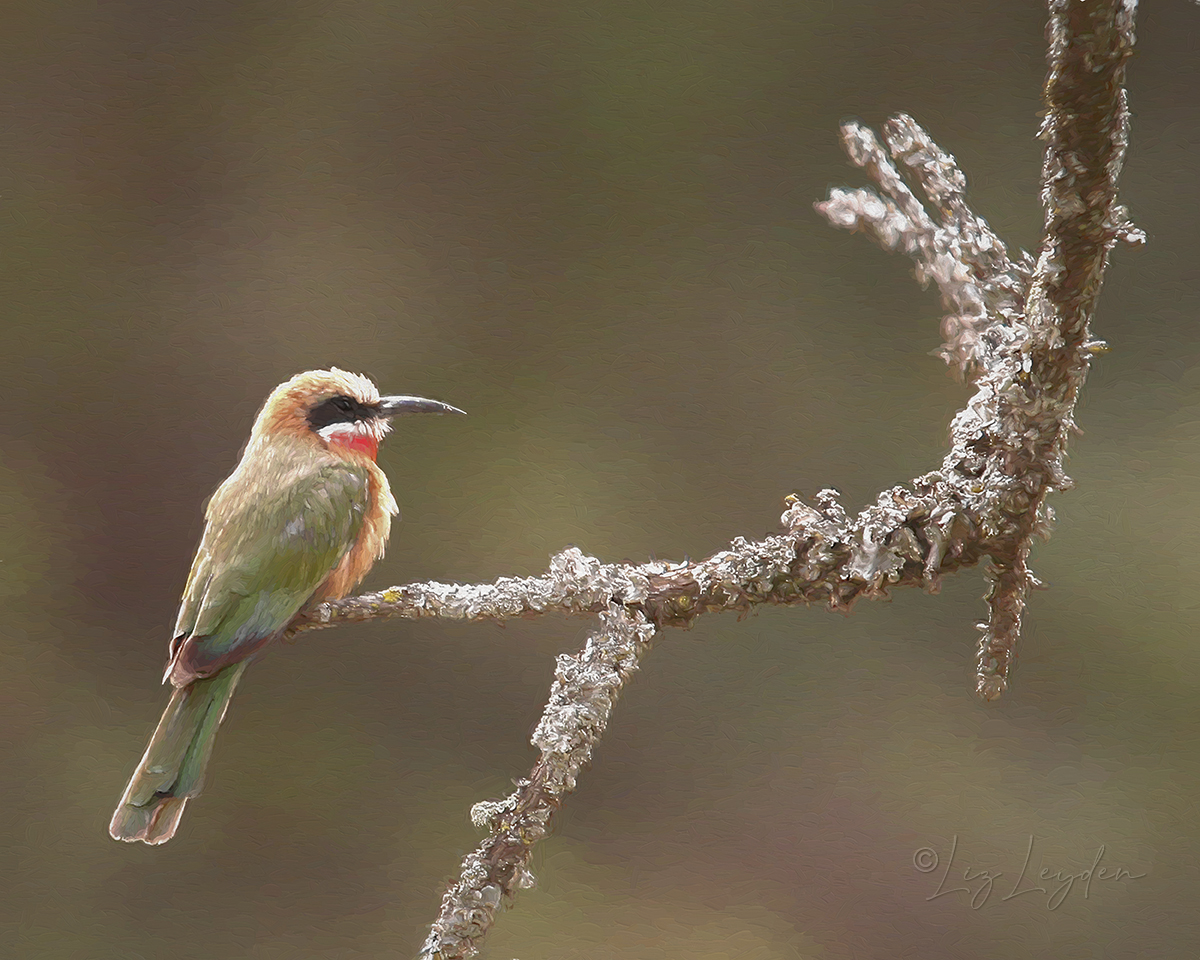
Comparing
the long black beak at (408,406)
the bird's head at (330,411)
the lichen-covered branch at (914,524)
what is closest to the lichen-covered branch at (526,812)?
the lichen-covered branch at (914,524)

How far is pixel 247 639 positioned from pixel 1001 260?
0.74 metres

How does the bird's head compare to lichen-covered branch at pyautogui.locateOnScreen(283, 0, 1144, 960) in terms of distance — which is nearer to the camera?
lichen-covered branch at pyautogui.locateOnScreen(283, 0, 1144, 960)

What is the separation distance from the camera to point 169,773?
0.97 meters

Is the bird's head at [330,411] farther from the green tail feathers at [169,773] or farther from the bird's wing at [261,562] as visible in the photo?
the green tail feathers at [169,773]

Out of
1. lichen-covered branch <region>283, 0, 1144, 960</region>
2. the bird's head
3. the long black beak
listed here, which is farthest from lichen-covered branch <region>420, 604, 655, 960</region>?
the bird's head

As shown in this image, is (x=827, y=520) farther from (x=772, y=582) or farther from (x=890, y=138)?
(x=890, y=138)

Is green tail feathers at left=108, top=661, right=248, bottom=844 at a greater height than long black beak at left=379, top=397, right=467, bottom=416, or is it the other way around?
long black beak at left=379, top=397, right=467, bottom=416

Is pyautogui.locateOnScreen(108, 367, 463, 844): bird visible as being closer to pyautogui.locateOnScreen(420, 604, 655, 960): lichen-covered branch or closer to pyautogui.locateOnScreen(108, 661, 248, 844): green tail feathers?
pyautogui.locateOnScreen(108, 661, 248, 844): green tail feathers

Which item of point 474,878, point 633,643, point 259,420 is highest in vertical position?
point 259,420

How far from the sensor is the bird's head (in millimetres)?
1134

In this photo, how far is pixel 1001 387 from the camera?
592mm

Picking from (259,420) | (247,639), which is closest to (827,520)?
(247,639)

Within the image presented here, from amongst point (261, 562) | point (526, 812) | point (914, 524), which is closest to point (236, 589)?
point (261, 562)

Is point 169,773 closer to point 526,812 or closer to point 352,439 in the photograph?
point 352,439
